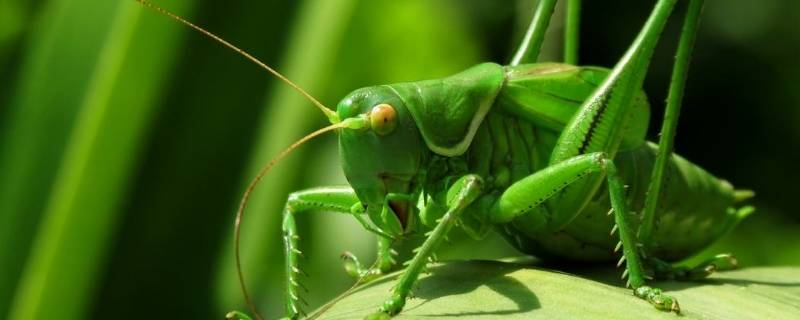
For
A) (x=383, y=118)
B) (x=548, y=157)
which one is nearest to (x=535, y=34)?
(x=548, y=157)

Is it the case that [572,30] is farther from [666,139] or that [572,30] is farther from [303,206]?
[303,206]

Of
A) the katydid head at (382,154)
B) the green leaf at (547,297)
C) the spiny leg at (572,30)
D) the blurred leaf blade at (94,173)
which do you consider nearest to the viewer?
the green leaf at (547,297)

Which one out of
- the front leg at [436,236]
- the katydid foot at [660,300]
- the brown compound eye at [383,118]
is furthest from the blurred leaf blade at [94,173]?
the katydid foot at [660,300]

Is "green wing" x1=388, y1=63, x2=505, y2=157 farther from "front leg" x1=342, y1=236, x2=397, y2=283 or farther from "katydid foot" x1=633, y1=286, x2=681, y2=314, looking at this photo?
"katydid foot" x1=633, y1=286, x2=681, y2=314

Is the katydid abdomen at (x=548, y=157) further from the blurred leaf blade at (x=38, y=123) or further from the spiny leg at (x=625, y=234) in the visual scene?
the blurred leaf blade at (x=38, y=123)

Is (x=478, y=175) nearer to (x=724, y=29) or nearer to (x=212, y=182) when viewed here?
(x=212, y=182)

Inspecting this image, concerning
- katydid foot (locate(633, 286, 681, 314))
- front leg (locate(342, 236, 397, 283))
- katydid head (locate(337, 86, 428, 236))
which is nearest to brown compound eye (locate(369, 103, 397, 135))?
katydid head (locate(337, 86, 428, 236))
